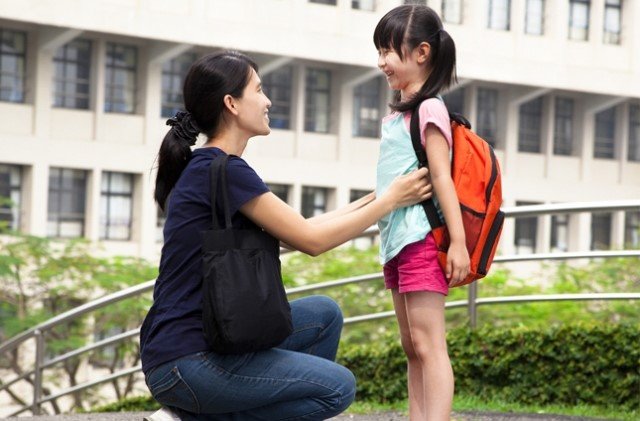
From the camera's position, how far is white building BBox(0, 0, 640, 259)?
33562 millimetres

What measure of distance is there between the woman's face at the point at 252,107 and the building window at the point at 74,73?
3035 cm

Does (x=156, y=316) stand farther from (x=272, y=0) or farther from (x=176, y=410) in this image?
(x=272, y=0)

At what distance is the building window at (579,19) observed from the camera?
42719mm

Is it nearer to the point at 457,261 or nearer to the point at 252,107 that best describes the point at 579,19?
the point at 457,261

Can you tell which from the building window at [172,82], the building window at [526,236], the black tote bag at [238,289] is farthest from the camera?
the building window at [526,236]

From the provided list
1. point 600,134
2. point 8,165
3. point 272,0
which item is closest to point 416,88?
point 8,165

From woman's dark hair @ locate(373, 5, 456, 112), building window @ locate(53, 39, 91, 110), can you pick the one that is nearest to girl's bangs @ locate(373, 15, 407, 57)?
woman's dark hair @ locate(373, 5, 456, 112)

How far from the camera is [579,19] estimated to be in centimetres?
4303

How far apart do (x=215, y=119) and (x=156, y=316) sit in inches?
25.3

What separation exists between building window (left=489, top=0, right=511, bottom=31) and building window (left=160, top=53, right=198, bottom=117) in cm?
899


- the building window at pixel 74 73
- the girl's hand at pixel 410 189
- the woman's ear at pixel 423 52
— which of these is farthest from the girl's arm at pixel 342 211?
the building window at pixel 74 73

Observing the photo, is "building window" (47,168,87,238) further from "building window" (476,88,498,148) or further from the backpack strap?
the backpack strap

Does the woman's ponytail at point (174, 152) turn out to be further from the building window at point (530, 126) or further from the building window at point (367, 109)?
the building window at point (530, 126)

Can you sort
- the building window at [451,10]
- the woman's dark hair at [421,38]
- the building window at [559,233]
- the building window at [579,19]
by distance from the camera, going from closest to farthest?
the woman's dark hair at [421,38]
the building window at [451,10]
the building window at [579,19]
the building window at [559,233]
